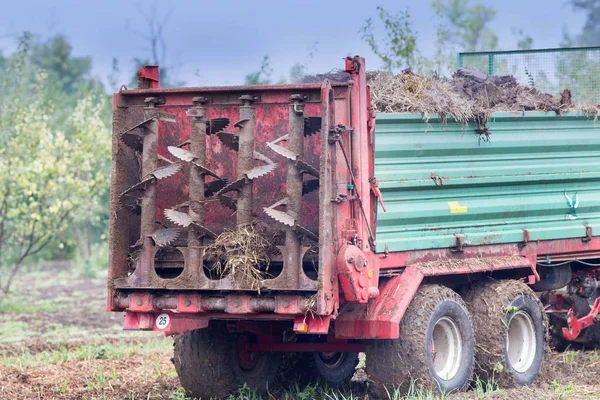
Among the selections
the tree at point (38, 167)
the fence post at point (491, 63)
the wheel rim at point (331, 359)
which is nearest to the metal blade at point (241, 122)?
the wheel rim at point (331, 359)

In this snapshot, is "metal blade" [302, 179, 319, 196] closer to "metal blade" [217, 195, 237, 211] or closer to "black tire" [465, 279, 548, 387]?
"metal blade" [217, 195, 237, 211]

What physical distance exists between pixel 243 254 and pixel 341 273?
79 centimetres

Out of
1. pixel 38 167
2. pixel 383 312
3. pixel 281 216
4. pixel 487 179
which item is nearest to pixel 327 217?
pixel 281 216

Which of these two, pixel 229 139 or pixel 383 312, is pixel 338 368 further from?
pixel 229 139

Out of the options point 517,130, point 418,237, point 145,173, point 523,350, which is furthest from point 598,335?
point 145,173

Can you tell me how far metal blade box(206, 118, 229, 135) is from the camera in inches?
301

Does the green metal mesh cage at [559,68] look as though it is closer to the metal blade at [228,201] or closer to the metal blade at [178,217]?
the metal blade at [228,201]

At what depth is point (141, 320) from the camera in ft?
25.0

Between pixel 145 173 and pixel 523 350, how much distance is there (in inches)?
159

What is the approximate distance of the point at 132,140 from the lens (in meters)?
7.76

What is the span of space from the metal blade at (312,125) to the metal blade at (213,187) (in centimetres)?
81

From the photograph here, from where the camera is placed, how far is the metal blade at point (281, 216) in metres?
7.04

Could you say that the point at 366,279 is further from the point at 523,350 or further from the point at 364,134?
the point at 523,350

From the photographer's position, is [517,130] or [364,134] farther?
[517,130]
